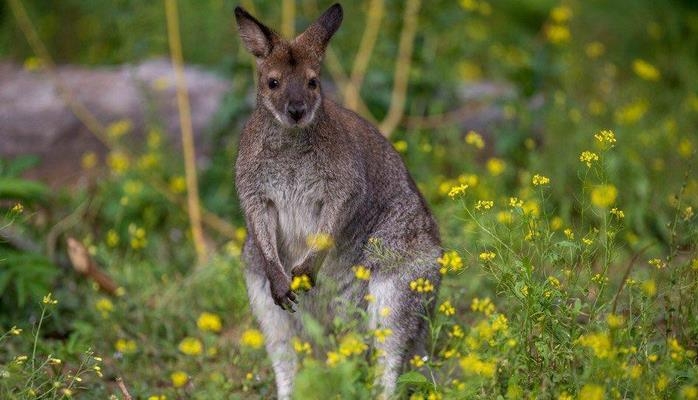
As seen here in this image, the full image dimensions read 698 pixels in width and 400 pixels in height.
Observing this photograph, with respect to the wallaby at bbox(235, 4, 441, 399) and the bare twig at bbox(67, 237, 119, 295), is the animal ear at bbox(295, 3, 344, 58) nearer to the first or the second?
the wallaby at bbox(235, 4, 441, 399)

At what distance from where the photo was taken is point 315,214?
5254mm

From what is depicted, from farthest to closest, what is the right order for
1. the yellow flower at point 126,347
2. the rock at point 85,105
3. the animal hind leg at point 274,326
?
the rock at point 85,105 < the yellow flower at point 126,347 < the animal hind leg at point 274,326

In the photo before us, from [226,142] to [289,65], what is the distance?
10.4 feet

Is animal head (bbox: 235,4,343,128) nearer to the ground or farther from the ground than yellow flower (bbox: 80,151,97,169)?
farther from the ground

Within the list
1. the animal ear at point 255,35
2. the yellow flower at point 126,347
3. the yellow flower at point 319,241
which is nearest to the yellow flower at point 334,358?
the yellow flower at point 319,241

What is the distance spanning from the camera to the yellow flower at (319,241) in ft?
15.6

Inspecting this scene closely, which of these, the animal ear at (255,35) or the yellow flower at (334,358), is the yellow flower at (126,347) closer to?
the animal ear at (255,35)

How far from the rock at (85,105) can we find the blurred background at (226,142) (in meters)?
0.01

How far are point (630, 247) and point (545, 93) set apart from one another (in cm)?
161

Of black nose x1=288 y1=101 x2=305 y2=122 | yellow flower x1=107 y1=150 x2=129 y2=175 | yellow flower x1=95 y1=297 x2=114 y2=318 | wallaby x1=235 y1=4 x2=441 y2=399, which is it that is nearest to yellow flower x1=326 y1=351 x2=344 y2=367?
wallaby x1=235 y1=4 x2=441 y2=399

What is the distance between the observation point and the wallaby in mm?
5062

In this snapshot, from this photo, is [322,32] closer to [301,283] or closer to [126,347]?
[301,283]

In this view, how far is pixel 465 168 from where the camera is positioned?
8.12 metres

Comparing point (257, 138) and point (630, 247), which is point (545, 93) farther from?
point (257, 138)
